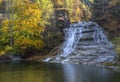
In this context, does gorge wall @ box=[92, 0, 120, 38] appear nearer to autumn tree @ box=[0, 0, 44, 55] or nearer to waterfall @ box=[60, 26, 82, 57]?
waterfall @ box=[60, 26, 82, 57]

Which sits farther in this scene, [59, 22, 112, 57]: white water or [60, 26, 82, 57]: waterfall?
[59, 22, 112, 57]: white water

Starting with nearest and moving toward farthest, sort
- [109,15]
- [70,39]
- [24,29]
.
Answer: [24,29]
[70,39]
[109,15]

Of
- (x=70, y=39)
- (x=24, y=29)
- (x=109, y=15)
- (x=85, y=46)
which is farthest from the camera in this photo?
(x=109, y=15)

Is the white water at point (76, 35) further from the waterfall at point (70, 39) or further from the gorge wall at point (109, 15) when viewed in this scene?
the gorge wall at point (109, 15)

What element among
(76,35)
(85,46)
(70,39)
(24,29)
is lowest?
(85,46)

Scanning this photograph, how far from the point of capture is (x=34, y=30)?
4256 cm

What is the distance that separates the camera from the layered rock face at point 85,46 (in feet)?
111

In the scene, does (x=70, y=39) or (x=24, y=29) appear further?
(x=70, y=39)

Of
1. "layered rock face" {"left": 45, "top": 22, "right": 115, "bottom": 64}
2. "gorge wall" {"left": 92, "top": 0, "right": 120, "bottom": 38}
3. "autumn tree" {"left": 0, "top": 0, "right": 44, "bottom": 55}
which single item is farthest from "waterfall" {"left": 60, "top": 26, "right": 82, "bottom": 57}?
"gorge wall" {"left": 92, "top": 0, "right": 120, "bottom": 38}

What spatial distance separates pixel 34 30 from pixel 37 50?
3233mm

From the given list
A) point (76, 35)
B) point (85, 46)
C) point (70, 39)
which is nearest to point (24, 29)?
point (70, 39)

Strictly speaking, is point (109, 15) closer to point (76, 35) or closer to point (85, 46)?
point (76, 35)

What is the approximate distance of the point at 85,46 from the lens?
38750mm

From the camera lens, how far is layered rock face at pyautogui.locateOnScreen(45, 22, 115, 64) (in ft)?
111
